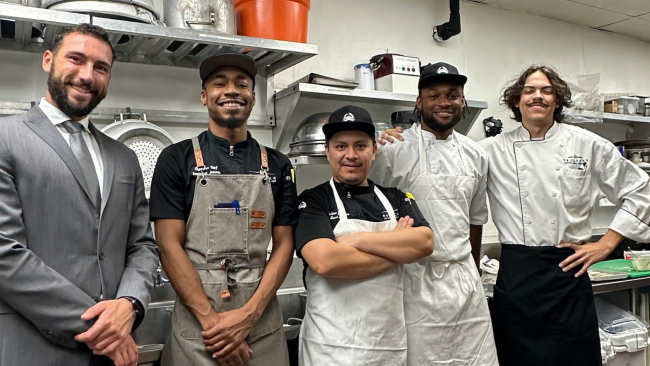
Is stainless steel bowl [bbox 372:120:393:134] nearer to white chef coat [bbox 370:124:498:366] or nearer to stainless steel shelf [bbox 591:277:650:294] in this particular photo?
white chef coat [bbox 370:124:498:366]

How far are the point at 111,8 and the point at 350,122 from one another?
0.93 meters

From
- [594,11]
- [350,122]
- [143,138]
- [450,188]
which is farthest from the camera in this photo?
[594,11]

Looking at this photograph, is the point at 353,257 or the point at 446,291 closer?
Answer: the point at 353,257

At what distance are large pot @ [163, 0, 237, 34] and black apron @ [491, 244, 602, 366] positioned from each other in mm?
1567

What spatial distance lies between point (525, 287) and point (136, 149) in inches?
68.8

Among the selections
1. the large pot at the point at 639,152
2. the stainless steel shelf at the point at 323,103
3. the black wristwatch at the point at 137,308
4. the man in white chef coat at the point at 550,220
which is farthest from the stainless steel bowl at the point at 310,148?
the large pot at the point at 639,152

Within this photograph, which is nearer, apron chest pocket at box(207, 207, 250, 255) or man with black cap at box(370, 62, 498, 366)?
apron chest pocket at box(207, 207, 250, 255)

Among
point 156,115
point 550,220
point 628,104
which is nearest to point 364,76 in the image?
point 156,115

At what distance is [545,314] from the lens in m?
2.08

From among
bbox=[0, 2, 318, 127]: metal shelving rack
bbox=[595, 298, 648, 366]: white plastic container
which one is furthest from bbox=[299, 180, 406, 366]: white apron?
bbox=[595, 298, 648, 366]: white plastic container

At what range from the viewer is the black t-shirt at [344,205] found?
5.47ft

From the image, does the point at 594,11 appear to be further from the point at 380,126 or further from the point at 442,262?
the point at 442,262

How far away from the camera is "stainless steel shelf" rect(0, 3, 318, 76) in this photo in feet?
5.71

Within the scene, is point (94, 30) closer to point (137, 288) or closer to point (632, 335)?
point (137, 288)
